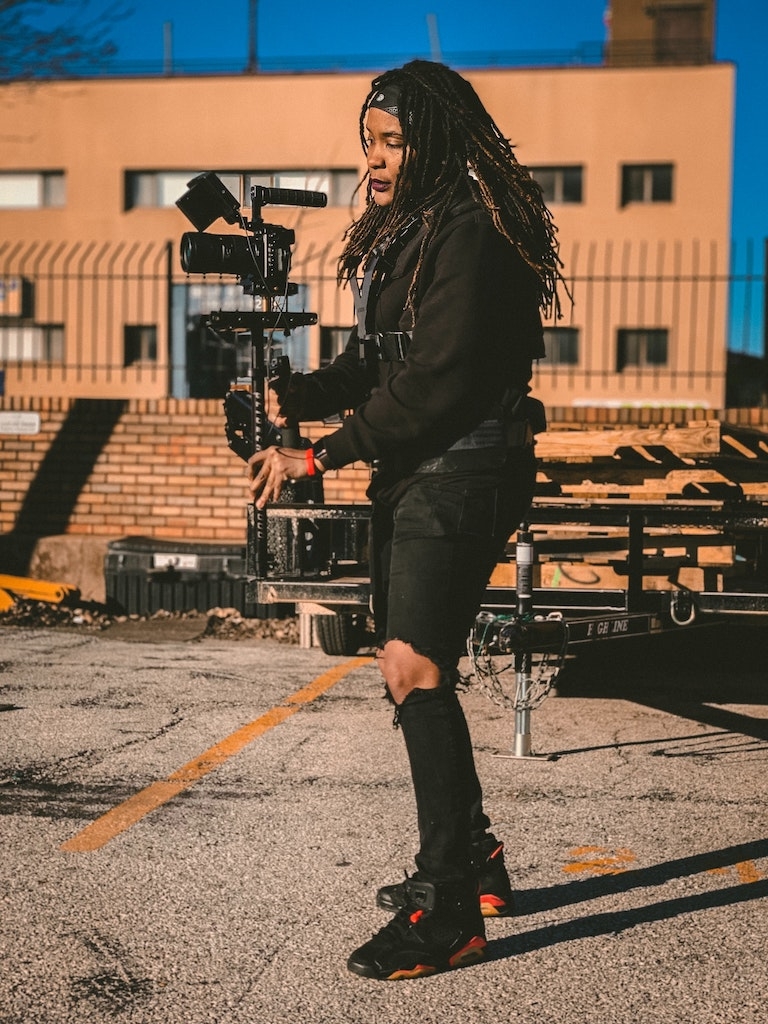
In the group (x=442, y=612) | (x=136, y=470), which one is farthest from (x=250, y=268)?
(x=136, y=470)

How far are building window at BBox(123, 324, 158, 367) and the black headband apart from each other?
927 inches

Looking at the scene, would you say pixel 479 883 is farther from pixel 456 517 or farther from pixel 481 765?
pixel 481 765

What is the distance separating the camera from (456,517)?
9.21 ft

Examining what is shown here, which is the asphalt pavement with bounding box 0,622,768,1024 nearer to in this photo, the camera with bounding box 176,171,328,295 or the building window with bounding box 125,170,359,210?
the camera with bounding box 176,171,328,295

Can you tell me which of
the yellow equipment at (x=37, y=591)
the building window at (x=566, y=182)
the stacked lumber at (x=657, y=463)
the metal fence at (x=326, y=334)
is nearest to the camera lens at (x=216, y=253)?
the stacked lumber at (x=657, y=463)

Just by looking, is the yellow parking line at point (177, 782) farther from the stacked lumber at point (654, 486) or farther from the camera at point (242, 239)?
the camera at point (242, 239)

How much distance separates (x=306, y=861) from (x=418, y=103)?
2103mm

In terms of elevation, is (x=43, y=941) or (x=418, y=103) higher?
(x=418, y=103)

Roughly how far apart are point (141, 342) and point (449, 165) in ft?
78.5

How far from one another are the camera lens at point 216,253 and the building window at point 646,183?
23.6m

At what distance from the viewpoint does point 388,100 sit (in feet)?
9.70

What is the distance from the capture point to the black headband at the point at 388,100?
2.95 m

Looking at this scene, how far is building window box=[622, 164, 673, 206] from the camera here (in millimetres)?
25766

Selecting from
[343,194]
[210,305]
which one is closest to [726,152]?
[343,194]
